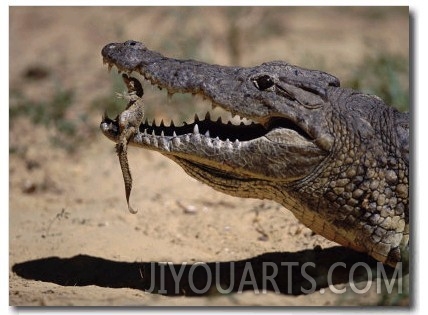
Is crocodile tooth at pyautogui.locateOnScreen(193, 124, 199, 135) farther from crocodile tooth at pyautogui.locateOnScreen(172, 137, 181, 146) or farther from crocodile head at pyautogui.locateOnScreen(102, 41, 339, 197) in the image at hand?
crocodile tooth at pyautogui.locateOnScreen(172, 137, 181, 146)

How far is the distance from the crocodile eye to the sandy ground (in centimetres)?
126

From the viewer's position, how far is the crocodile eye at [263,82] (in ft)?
15.0

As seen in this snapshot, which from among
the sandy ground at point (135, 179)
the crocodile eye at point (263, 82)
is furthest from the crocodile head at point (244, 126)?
the sandy ground at point (135, 179)

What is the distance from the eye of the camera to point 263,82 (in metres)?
4.57

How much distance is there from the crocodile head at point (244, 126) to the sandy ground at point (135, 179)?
76cm

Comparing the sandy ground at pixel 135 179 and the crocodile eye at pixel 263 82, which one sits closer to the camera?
the crocodile eye at pixel 263 82

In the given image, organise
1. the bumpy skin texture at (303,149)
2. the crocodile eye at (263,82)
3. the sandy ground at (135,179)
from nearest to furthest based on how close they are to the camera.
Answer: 1. the bumpy skin texture at (303,149)
2. the crocodile eye at (263,82)
3. the sandy ground at (135,179)

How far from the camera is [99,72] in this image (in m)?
10.1

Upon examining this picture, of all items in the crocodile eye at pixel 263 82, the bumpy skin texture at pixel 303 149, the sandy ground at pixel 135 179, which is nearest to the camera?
the bumpy skin texture at pixel 303 149

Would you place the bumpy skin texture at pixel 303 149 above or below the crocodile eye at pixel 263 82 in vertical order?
below

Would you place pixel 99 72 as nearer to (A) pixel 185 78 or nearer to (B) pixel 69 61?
(B) pixel 69 61

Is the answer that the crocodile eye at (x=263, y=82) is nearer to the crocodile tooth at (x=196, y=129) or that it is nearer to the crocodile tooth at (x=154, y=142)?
the crocodile tooth at (x=196, y=129)

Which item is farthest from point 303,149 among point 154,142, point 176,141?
point 154,142

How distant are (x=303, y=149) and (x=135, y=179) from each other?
2.92 meters
